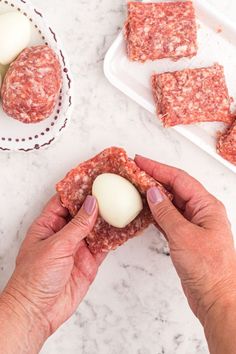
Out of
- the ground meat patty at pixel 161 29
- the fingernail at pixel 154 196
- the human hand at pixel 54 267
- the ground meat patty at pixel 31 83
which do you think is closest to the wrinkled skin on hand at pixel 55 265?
the human hand at pixel 54 267

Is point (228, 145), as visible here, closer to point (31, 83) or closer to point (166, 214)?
point (166, 214)

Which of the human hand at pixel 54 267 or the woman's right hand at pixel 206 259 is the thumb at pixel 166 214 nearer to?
the woman's right hand at pixel 206 259

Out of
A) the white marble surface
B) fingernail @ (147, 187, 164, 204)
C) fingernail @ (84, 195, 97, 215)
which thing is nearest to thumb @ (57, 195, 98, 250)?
fingernail @ (84, 195, 97, 215)

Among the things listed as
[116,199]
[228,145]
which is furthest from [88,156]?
[228,145]

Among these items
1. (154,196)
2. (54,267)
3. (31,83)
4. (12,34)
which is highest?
(12,34)

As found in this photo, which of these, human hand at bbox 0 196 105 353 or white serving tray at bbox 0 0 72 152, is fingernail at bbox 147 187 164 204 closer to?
human hand at bbox 0 196 105 353

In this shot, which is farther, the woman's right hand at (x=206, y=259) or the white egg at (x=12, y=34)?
the white egg at (x=12, y=34)
